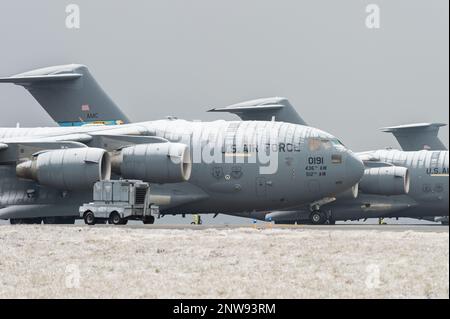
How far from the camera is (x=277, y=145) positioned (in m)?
42.0

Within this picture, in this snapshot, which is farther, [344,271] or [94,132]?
[94,132]

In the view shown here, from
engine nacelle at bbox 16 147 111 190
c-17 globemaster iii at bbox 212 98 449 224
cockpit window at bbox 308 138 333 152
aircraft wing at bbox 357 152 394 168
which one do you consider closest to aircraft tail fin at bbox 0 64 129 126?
c-17 globemaster iii at bbox 212 98 449 224

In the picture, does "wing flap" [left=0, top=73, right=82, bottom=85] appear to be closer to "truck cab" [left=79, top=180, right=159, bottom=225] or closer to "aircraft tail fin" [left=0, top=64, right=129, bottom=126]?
"aircraft tail fin" [left=0, top=64, right=129, bottom=126]

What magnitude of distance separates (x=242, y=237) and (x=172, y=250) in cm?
402

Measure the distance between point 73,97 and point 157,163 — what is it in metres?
12.2

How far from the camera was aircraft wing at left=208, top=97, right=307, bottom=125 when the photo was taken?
56625mm

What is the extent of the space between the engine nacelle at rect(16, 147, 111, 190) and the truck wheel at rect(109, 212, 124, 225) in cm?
171

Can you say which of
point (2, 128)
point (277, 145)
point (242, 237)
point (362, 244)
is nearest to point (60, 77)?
point (2, 128)

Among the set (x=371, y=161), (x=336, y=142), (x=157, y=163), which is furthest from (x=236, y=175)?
(x=371, y=161)

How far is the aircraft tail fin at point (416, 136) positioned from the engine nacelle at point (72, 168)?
2589 centimetres

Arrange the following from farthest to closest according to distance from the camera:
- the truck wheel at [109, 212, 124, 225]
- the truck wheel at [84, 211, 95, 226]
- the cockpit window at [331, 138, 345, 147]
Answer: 1. the cockpit window at [331, 138, 345, 147]
2. the truck wheel at [84, 211, 95, 226]
3. the truck wheel at [109, 212, 124, 225]

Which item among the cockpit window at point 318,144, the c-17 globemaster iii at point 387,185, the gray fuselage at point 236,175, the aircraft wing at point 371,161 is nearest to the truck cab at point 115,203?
the gray fuselage at point 236,175

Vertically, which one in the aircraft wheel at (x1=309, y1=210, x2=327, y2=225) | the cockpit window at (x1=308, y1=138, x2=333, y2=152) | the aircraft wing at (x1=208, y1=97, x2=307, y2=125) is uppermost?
the aircraft wing at (x1=208, y1=97, x2=307, y2=125)
